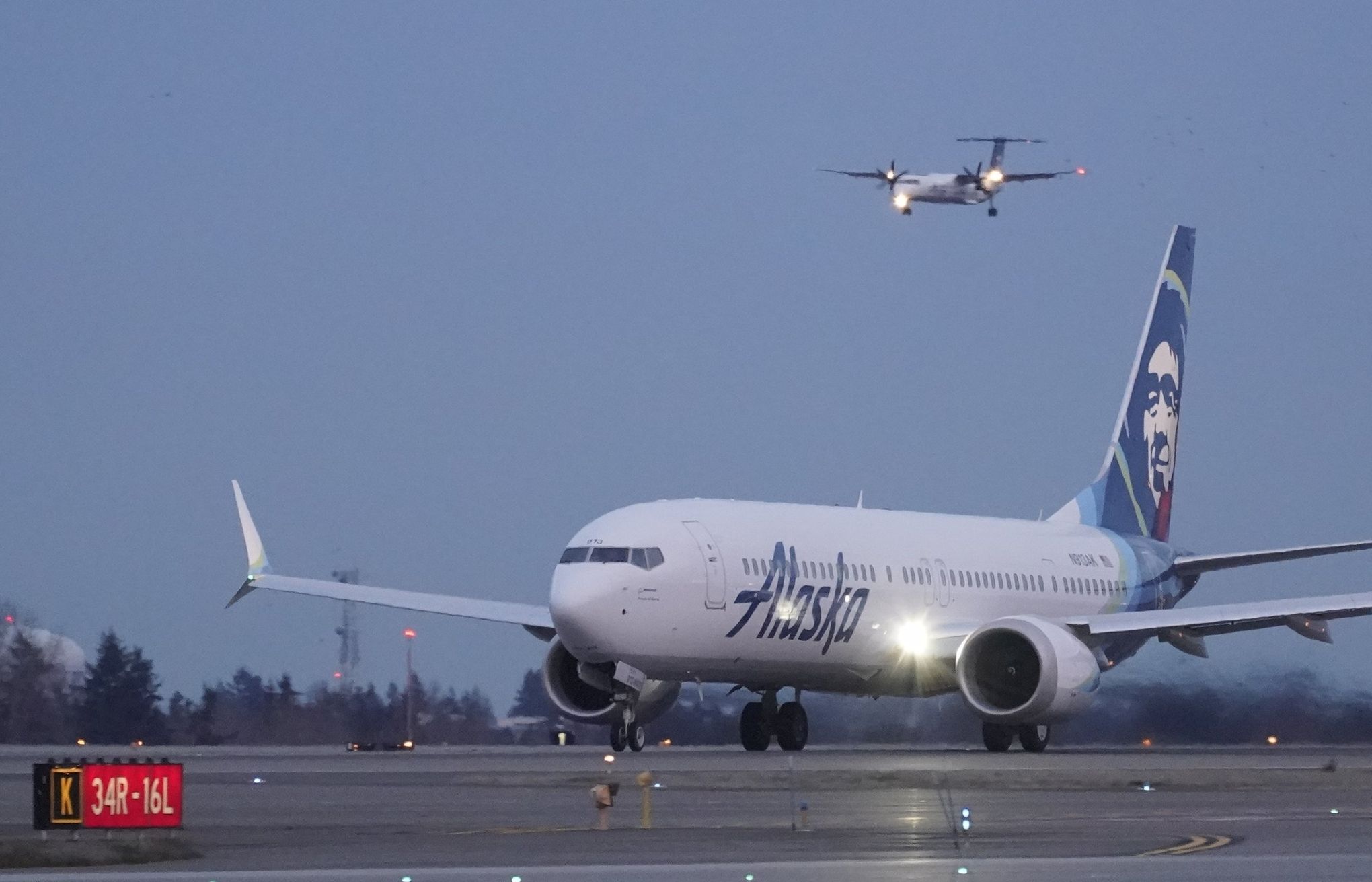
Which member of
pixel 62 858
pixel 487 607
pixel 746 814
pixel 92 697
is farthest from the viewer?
pixel 92 697

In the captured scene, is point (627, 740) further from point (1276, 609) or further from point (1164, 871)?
point (1164, 871)

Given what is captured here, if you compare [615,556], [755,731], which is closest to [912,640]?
[755,731]

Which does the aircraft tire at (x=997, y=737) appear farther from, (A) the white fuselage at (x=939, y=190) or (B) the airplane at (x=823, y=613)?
(A) the white fuselage at (x=939, y=190)

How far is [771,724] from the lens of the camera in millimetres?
35938

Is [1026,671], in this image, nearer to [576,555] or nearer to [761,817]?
[576,555]

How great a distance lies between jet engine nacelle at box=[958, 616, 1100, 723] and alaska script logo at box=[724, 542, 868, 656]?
1.81 m

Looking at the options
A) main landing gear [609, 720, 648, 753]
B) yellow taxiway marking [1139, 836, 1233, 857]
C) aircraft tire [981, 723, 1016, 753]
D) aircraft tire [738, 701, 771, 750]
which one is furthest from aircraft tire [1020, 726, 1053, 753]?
yellow taxiway marking [1139, 836, 1233, 857]

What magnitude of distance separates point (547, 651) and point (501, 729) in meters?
9.38

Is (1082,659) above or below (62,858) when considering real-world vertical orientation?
above

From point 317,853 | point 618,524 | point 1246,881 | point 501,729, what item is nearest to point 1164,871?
point 1246,881

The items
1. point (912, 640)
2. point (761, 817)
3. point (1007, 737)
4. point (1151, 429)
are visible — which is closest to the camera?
point (761, 817)

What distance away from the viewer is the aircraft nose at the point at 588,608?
3019cm

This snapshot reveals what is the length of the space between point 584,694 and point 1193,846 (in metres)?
19.6

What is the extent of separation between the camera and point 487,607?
3594cm
